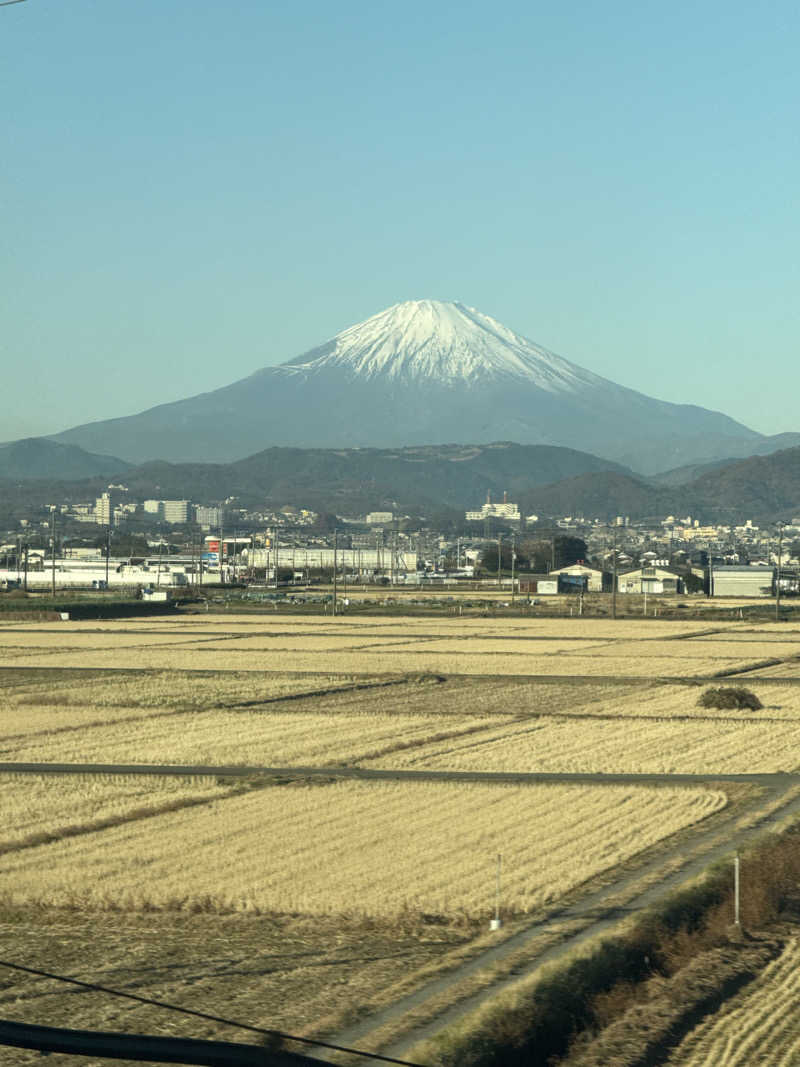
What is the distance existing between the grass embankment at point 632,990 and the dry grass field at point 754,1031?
0.15 metres

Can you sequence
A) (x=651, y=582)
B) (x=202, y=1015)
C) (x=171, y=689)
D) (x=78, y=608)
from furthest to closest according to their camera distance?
(x=651, y=582) < (x=78, y=608) < (x=171, y=689) < (x=202, y=1015)

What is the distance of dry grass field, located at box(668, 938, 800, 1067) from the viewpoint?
403 inches

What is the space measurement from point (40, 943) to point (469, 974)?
3949 mm

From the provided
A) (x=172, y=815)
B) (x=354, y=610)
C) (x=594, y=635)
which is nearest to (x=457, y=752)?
(x=172, y=815)

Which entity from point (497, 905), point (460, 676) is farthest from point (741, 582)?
point (497, 905)

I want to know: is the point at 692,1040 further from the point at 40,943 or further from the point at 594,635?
the point at 594,635

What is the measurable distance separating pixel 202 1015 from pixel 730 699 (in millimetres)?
24116

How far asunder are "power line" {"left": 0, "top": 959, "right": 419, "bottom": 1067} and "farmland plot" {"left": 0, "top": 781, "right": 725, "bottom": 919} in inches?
79.3

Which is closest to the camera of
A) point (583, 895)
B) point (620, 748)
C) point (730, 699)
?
point (583, 895)

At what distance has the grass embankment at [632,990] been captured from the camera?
33.8 feet

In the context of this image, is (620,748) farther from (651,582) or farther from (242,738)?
(651,582)

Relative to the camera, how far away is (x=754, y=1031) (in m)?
10.8

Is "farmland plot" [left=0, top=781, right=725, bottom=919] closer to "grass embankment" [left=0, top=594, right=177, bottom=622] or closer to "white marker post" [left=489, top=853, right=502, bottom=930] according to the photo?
"white marker post" [left=489, top=853, right=502, bottom=930]

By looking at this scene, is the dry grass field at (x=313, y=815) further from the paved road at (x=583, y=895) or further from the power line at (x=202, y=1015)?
the paved road at (x=583, y=895)
